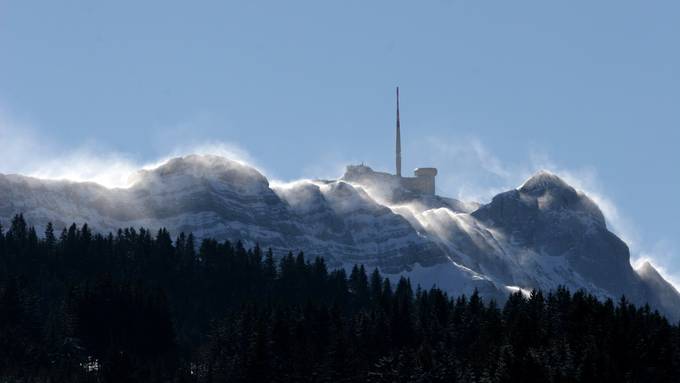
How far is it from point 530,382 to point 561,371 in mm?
4433

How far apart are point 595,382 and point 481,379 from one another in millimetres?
13000

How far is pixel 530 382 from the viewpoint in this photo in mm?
190875

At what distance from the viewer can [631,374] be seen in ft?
654

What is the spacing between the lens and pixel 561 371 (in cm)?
19312

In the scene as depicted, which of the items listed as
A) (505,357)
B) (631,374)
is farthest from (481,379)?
(631,374)

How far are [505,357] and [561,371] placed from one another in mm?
6620

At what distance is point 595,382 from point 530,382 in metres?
7.56

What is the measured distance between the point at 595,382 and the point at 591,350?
24.6 feet

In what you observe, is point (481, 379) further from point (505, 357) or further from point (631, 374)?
point (631, 374)

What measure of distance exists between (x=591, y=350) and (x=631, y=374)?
5.33 metres

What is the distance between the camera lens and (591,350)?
19938 cm

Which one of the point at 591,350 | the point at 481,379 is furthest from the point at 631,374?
the point at 481,379

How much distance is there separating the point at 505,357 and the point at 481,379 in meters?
3.85
